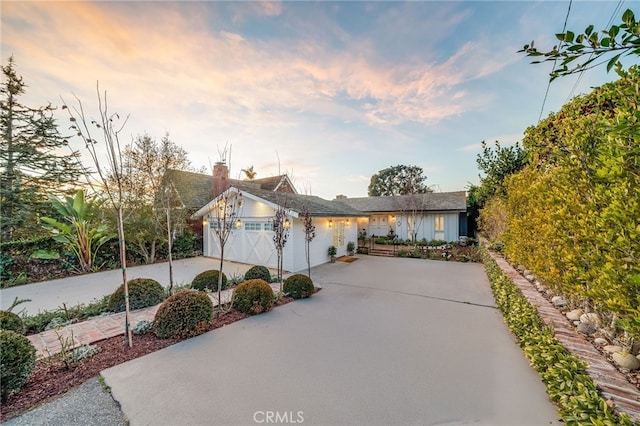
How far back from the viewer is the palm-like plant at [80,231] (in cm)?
1012

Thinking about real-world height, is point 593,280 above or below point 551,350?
above

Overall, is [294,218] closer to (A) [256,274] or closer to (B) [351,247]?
(A) [256,274]

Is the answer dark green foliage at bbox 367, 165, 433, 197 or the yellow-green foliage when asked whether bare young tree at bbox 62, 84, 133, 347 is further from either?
dark green foliage at bbox 367, 165, 433, 197

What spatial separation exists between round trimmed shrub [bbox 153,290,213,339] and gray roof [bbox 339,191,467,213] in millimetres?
17164

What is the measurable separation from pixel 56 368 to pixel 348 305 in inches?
226

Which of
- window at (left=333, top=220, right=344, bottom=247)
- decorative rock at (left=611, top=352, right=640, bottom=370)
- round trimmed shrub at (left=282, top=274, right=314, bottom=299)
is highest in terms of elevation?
window at (left=333, top=220, right=344, bottom=247)

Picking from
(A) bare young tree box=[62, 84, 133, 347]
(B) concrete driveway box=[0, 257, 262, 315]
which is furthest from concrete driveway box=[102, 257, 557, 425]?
(B) concrete driveway box=[0, 257, 262, 315]

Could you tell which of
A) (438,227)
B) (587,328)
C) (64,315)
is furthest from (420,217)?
(64,315)

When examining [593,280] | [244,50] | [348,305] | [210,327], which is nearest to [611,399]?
[593,280]

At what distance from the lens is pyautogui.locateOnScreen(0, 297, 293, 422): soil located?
10.0 feet

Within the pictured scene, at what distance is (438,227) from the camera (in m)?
19.6

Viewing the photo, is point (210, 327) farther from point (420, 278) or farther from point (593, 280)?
point (420, 278)

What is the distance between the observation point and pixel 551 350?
3346 millimetres

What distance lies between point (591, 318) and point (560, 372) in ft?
6.49
